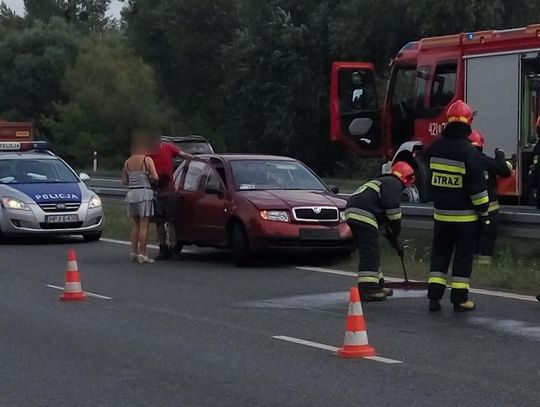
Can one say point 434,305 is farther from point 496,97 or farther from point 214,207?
point 496,97

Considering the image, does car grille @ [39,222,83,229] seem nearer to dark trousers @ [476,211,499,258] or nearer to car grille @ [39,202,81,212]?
car grille @ [39,202,81,212]

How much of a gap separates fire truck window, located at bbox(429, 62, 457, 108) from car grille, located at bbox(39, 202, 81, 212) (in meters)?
6.49

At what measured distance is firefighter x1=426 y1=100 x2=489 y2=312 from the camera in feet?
37.8

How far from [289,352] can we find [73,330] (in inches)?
88.8

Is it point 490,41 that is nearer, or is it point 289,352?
point 289,352

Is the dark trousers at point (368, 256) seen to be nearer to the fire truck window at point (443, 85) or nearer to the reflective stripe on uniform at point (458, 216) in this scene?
the reflective stripe on uniform at point (458, 216)

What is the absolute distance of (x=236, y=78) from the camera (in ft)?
166

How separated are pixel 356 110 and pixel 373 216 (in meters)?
11.0

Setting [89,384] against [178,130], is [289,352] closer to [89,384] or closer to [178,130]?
[89,384]

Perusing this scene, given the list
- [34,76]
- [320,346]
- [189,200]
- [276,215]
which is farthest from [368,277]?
[34,76]

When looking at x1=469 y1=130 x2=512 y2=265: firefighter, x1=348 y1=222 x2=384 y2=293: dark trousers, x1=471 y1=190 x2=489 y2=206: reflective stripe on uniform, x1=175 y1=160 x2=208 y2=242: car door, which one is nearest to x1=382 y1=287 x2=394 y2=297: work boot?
x1=348 y1=222 x2=384 y2=293: dark trousers

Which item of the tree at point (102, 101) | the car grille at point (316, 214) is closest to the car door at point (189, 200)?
the car grille at point (316, 214)

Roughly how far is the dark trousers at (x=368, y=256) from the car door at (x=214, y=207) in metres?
4.21

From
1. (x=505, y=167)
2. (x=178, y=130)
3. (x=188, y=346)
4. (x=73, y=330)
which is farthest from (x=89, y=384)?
(x=178, y=130)
